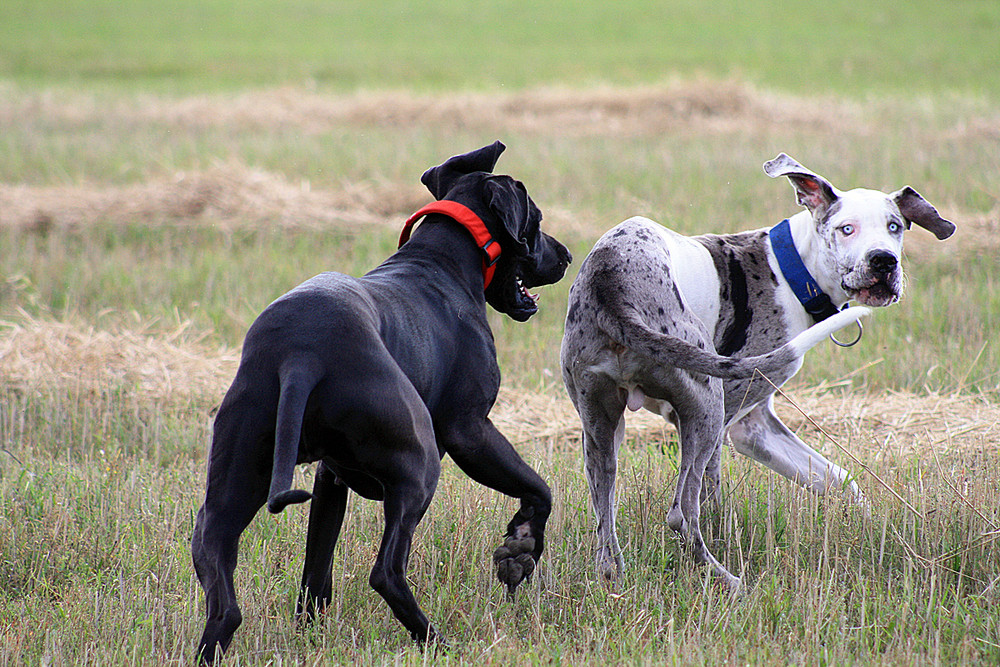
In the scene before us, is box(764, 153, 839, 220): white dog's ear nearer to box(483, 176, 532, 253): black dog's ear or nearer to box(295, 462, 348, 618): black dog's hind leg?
box(483, 176, 532, 253): black dog's ear

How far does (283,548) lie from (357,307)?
1.60 m

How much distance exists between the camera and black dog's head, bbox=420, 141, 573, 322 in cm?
450

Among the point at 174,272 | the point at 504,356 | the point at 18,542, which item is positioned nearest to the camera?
the point at 18,542

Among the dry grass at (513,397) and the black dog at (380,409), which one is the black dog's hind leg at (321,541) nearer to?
the black dog at (380,409)

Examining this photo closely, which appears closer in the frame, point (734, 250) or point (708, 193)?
point (734, 250)

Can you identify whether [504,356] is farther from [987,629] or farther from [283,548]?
[987,629]

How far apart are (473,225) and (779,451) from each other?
1.88 metres

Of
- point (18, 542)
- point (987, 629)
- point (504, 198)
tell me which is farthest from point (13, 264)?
point (987, 629)

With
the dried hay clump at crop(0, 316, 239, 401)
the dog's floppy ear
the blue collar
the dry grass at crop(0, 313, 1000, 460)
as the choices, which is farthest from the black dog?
the dried hay clump at crop(0, 316, 239, 401)

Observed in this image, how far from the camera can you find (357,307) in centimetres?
355

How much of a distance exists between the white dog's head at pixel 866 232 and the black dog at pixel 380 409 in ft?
4.49

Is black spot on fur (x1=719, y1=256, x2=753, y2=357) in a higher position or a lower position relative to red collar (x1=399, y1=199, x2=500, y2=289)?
lower

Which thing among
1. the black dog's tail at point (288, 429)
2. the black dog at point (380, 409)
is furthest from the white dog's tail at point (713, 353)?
the black dog's tail at point (288, 429)

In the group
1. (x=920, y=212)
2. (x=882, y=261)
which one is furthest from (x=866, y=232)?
(x=920, y=212)
